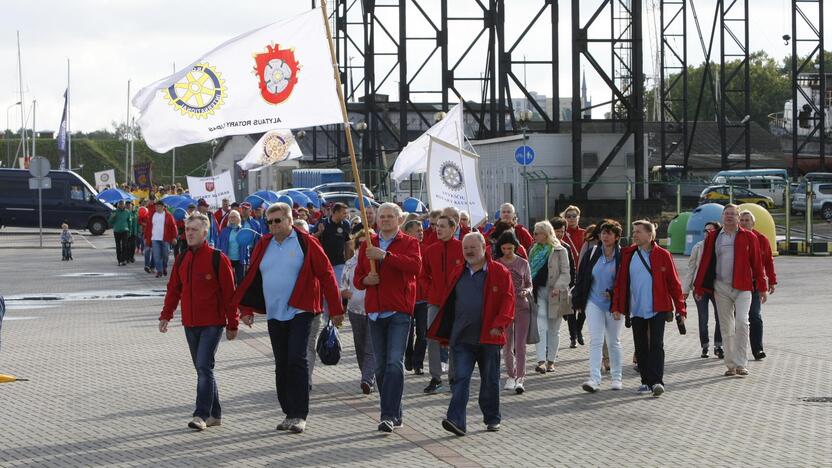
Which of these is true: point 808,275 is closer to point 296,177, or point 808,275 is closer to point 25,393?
point 25,393

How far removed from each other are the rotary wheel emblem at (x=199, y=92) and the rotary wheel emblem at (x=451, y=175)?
6676 mm

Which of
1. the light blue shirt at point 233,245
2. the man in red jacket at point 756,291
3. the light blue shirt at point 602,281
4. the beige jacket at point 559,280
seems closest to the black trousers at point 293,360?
the light blue shirt at point 602,281

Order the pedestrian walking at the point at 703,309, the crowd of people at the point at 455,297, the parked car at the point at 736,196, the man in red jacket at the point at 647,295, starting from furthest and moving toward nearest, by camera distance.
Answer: the parked car at the point at 736,196 → the pedestrian walking at the point at 703,309 → the man in red jacket at the point at 647,295 → the crowd of people at the point at 455,297

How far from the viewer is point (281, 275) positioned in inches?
423

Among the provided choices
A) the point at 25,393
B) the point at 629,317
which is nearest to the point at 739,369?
the point at 629,317

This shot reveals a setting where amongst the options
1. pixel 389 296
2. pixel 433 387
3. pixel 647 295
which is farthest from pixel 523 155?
pixel 389 296

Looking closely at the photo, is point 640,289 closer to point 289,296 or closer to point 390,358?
point 390,358

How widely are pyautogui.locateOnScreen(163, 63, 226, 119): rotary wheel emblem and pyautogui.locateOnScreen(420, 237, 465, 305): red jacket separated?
2.10 metres

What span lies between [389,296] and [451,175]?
304 inches

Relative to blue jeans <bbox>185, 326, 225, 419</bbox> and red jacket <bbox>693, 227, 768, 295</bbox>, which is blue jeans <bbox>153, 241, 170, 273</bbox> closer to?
red jacket <bbox>693, 227, 768, 295</bbox>

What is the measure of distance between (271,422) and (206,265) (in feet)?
4.26

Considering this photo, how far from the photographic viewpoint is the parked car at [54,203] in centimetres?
5547

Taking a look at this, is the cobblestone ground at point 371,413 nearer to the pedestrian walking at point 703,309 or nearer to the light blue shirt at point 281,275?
the pedestrian walking at point 703,309

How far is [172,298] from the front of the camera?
11.2m
